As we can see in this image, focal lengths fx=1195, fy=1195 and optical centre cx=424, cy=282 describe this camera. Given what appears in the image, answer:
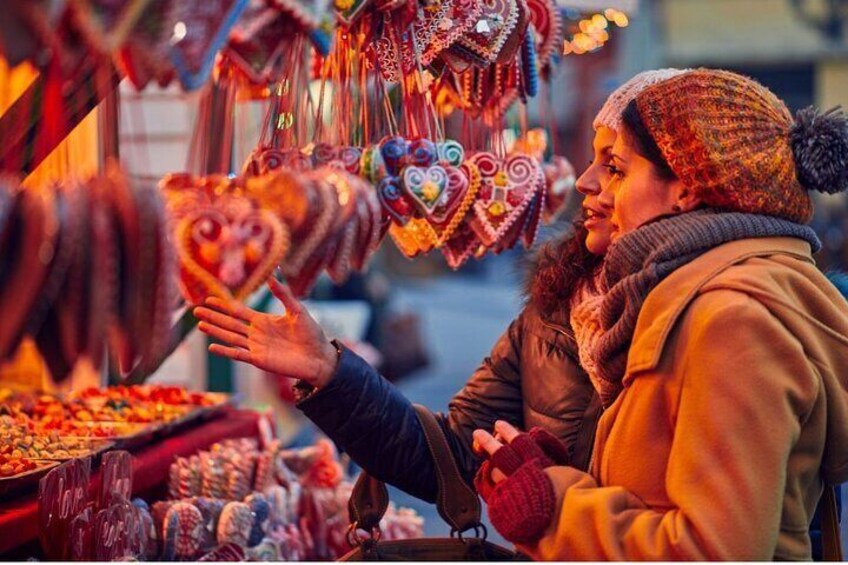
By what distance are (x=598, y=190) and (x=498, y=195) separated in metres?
0.39

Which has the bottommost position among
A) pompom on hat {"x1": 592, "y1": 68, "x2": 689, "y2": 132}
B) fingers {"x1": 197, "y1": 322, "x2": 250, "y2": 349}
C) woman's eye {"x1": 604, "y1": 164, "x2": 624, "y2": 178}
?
fingers {"x1": 197, "y1": 322, "x2": 250, "y2": 349}

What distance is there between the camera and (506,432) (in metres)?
1.97

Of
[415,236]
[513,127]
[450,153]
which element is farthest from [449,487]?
[513,127]

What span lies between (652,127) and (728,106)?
0.13 m

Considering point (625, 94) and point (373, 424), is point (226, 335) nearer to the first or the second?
point (373, 424)

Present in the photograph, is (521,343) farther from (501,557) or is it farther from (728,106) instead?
(728,106)

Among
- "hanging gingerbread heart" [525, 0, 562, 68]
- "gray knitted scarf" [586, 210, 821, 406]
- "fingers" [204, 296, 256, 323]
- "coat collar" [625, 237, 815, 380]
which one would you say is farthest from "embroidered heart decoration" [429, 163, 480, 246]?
"coat collar" [625, 237, 815, 380]

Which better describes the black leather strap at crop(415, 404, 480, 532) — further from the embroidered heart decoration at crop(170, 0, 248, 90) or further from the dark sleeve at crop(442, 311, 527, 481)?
the embroidered heart decoration at crop(170, 0, 248, 90)

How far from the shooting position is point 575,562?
5.57 ft

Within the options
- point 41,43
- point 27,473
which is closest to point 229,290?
point 41,43

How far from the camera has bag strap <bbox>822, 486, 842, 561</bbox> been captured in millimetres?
1915

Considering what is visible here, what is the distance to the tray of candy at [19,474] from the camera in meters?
2.22

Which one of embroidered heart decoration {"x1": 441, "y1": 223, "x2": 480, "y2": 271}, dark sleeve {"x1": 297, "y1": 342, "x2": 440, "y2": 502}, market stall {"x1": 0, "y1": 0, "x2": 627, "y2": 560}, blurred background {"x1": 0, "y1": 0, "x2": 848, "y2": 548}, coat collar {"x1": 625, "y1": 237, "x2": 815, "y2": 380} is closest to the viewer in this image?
market stall {"x1": 0, "y1": 0, "x2": 627, "y2": 560}

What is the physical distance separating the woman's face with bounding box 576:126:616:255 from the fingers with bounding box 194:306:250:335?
0.64m
